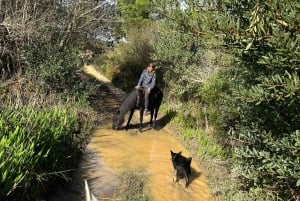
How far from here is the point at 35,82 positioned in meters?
12.4

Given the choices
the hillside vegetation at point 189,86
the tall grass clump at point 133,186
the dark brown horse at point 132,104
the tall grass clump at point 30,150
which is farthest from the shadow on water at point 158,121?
the tall grass clump at point 133,186

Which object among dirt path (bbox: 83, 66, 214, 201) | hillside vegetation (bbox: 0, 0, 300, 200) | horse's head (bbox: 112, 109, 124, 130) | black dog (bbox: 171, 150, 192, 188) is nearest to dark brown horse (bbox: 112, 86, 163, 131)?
horse's head (bbox: 112, 109, 124, 130)

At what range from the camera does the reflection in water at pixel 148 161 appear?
8195 mm

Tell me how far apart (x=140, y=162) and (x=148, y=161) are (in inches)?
9.0

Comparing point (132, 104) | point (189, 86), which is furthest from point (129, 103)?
point (189, 86)

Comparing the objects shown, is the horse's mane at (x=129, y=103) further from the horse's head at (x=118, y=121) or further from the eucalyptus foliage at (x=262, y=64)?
the eucalyptus foliage at (x=262, y=64)

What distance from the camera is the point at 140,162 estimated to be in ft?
32.2

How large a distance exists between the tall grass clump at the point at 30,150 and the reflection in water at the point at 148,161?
0.91 m

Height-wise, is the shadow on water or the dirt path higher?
the shadow on water

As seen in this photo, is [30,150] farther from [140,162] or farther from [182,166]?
[140,162]

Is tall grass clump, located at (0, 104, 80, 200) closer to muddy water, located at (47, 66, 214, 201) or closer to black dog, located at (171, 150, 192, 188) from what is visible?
muddy water, located at (47, 66, 214, 201)

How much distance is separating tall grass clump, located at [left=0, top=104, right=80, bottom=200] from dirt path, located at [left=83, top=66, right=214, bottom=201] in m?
0.76

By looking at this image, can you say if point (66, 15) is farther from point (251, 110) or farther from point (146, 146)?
point (251, 110)

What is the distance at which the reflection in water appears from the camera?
8195mm
